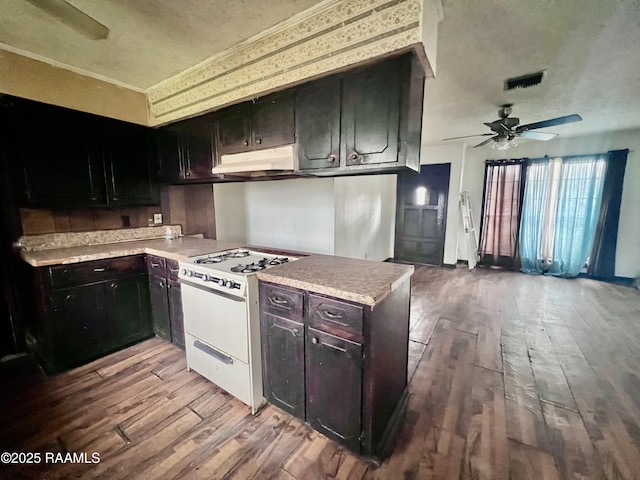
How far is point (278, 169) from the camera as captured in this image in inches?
77.6

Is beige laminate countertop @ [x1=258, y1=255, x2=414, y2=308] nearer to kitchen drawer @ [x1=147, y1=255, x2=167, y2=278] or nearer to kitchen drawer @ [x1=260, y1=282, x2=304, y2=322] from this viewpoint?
kitchen drawer @ [x1=260, y1=282, x2=304, y2=322]

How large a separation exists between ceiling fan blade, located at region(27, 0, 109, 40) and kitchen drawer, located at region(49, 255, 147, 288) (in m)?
1.67

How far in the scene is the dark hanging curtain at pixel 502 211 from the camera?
5285mm

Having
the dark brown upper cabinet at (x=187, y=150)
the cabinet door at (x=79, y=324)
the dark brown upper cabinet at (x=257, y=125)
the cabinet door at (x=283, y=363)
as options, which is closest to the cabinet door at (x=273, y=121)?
the dark brown upper cabinet at (x=257, y=125)

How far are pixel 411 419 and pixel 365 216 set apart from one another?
11.3 ft

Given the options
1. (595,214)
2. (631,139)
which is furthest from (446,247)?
(631,139)

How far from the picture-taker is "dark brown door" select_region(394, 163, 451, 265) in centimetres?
570

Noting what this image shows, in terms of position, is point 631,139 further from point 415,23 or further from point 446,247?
point 415,23

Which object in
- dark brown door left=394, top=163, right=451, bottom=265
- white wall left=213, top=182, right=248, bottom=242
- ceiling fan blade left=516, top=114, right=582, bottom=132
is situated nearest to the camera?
ceiling fan blade left=516, top=114, right=582, bottom=132

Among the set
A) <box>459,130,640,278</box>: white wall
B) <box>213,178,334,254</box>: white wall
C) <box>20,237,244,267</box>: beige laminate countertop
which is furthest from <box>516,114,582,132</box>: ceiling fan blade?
<box>20,237,244,267</box>: beige laminate countertop

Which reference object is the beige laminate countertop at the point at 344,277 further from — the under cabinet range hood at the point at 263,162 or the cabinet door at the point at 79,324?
the cabinet door at the point at 79,324

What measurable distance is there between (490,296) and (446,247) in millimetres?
1855

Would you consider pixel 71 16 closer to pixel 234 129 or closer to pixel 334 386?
pixel 234 129

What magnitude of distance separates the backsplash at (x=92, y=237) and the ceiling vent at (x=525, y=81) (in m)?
3.93
